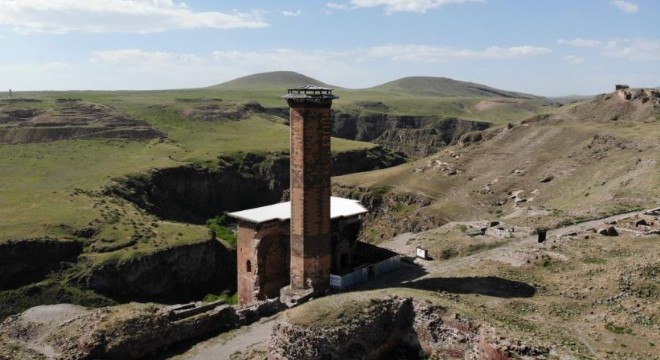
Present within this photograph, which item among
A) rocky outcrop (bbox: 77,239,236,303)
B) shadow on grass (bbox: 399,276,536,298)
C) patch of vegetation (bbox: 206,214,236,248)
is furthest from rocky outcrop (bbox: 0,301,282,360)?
patch of vegetation (bbox: 206,214,236,248)

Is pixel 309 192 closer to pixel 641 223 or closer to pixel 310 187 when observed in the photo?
pixel 310 187

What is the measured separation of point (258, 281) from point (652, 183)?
34.5 meters

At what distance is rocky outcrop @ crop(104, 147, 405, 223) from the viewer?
7194 cm

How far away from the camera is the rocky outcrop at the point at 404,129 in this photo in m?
141

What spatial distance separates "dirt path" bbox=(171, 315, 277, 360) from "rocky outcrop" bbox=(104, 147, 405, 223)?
46743 millimetres

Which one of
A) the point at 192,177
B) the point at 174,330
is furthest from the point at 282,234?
the point at 192,177

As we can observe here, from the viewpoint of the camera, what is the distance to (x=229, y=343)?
24.2 metres

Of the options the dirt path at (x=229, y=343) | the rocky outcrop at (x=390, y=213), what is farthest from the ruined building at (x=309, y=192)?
the rocky outcrop at (x=390, y=213)

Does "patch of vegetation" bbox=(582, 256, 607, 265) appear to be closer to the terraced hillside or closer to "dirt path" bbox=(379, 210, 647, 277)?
"dirt path" bbox=(379, 210, 647, 277)

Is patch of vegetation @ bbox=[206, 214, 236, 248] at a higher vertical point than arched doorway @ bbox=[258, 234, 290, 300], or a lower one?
lower

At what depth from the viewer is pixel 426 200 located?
6469 cm

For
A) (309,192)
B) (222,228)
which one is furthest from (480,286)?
(222,228)

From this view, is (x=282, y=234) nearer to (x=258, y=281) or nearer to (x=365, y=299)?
(x=258, y=281)

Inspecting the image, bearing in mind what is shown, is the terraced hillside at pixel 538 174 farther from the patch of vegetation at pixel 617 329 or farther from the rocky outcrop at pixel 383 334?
the rocky outcrop at pixel 383 334
